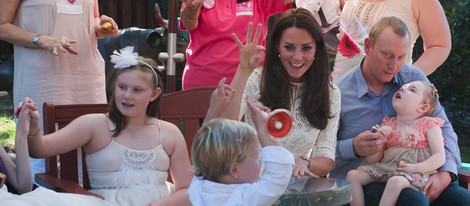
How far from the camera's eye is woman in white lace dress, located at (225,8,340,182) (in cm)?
336

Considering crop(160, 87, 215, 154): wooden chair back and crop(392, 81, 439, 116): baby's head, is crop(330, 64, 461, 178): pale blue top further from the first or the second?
crop(160, 87, 215, 154): wooden chair back

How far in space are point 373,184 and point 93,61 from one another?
1.56 metres

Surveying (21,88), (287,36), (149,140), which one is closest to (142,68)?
(149,140)

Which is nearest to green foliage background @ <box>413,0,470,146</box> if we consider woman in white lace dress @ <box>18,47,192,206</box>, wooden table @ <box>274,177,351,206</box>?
woman in white lace dress @ <box>18,47,192,206</box>

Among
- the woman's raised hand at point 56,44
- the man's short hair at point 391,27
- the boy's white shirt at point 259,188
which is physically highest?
the man's short hair at point 391,27

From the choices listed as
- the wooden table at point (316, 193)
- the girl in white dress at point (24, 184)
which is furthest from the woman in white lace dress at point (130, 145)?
the wooden table at point (316, 193)

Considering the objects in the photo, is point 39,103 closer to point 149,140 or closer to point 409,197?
point 149,140

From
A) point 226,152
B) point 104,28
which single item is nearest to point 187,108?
point 104,28

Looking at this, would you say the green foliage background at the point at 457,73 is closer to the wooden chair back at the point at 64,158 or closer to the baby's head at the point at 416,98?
the baby's head at the point at 416,98

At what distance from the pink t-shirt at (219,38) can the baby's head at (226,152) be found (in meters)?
1.54

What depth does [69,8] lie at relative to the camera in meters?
3.93

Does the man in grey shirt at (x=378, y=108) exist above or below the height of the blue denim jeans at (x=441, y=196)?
above

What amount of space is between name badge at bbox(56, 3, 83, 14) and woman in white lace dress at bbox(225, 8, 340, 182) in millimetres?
1016

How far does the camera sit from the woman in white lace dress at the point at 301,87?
3.36 meters
